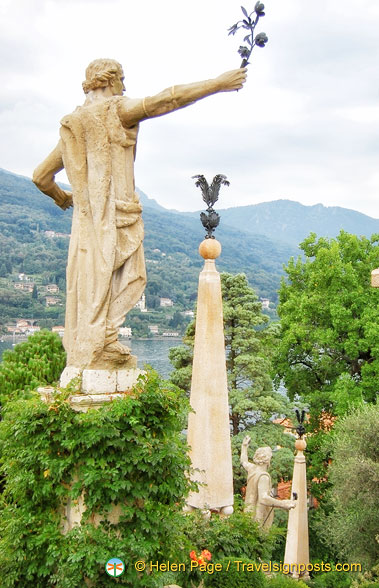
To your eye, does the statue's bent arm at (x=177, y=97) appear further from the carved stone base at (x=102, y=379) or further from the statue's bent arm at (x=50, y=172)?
the carved stone base at (x=102, y=379)

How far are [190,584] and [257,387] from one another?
11190 mm

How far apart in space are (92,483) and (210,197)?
7.31m

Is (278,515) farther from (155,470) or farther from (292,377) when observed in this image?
(155,470)

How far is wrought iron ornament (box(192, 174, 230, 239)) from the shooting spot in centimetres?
1138

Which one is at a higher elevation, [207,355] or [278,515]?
[207,355]

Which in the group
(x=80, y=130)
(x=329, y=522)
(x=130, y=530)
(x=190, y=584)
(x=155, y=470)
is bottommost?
(x=329, y=522)

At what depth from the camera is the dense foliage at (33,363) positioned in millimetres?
14133

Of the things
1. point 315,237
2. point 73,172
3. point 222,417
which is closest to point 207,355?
point 222,417

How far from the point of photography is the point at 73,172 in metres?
6.30

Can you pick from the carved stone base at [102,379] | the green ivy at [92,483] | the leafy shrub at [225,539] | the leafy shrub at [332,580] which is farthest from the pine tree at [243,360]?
the green ivy at [92,483]

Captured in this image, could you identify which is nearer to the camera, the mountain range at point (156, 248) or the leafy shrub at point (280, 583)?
the leafy shrub at point (280, 583)

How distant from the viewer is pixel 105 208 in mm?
6160

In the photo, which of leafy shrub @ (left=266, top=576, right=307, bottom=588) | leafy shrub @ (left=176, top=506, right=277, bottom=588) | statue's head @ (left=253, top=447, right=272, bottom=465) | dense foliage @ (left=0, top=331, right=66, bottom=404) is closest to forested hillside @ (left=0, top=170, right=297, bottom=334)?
dense foliage @ (left=0, top=331, right=66, bottom=404)

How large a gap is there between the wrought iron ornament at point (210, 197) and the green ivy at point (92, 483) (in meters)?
6.11
